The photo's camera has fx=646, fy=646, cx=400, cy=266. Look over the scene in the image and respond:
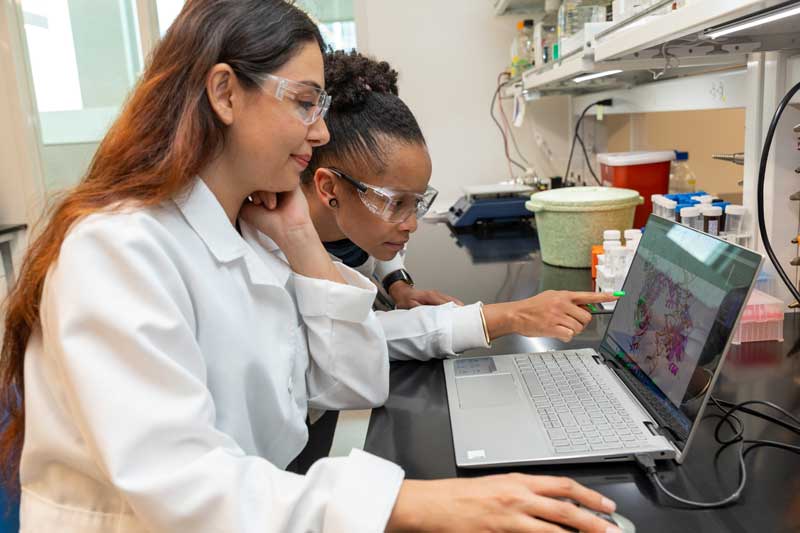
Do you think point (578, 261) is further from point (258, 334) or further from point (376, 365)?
point (258, 334)

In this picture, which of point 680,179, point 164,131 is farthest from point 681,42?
point 680,179

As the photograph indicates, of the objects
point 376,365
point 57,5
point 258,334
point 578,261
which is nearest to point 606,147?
point 578,261

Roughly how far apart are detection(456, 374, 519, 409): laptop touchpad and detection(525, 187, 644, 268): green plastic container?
0.80 m

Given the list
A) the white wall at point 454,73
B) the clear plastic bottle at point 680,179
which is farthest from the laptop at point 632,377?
the white wall at point 454,73

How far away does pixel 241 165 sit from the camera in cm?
86

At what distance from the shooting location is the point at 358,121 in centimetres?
131

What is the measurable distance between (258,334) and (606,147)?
261cm

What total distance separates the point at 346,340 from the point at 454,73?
7.98 feet

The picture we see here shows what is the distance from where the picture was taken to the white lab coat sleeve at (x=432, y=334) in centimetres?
120

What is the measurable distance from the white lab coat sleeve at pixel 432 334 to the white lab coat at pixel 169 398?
34cm

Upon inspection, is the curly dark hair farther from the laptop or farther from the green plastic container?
the green plastic container

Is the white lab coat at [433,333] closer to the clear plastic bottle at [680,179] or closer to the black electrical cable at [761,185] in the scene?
the black electrical cable at [761,185]

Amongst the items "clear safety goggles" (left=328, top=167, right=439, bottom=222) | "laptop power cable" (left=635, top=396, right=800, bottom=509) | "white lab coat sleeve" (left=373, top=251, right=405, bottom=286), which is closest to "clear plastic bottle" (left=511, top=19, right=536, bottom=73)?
"white lab coat sleeve" (left=373, top=251, right=405, bottom=286)

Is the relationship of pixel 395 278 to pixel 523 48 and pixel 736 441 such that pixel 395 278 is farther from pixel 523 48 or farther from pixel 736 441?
pixel 523 48
